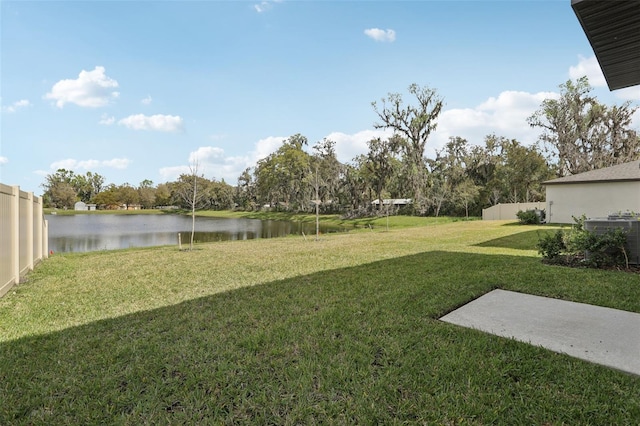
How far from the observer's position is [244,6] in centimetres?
845

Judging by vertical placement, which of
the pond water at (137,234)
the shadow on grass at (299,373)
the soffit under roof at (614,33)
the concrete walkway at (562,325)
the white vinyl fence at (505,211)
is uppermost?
the soffit under roof at (614,33)

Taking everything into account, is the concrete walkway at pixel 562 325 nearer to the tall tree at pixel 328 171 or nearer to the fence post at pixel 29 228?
the fence post at pixel 29 228

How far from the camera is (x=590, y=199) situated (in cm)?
1608

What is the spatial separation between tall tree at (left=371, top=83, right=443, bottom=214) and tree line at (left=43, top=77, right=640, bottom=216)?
0.09m

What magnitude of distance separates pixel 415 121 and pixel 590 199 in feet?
60.8

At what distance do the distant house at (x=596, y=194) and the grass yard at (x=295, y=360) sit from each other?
14157mm

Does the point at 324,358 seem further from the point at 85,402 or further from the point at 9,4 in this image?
the point at 9,4

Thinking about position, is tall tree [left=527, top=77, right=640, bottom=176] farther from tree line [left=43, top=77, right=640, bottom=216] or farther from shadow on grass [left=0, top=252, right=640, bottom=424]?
shadow on grass [left=0, top=252, right=640, bottom=424]

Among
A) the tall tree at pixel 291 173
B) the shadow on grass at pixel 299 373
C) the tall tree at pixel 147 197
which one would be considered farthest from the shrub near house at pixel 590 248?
the tall tree at pixel 147 197

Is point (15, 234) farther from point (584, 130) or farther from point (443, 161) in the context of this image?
point (443, 161)

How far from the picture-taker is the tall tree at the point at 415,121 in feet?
104

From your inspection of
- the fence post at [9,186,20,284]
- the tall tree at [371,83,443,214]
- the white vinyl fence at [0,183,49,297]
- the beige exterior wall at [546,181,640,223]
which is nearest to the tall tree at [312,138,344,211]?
the tall tree at [371,83,443,214]

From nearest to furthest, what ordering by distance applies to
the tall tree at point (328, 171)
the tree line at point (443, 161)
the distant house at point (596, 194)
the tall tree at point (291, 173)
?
the distant house at point (596, 194), the tree line at point (443, 161), the tall tree at point (328, 171), the tall tree at point (291, 173)

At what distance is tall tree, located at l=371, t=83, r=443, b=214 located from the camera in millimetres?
31797
